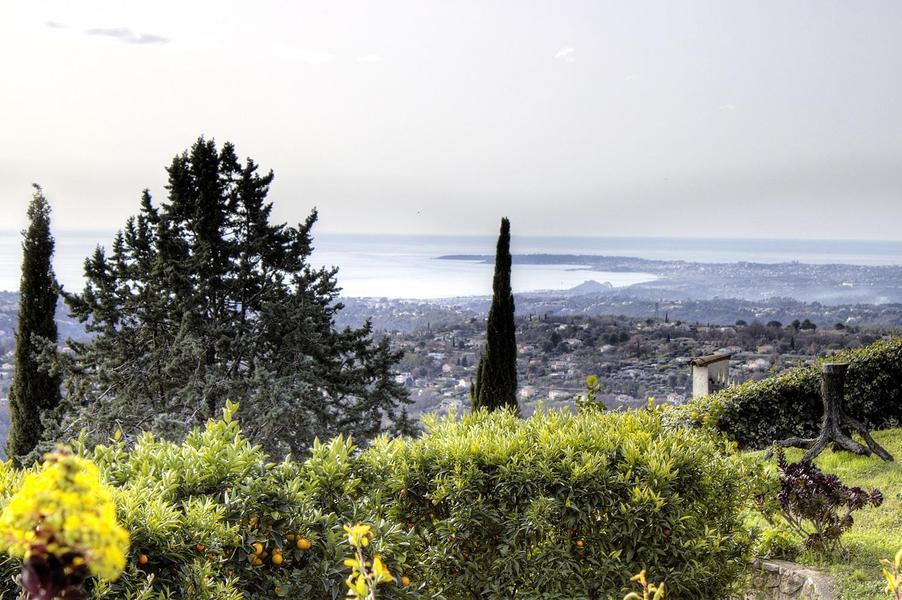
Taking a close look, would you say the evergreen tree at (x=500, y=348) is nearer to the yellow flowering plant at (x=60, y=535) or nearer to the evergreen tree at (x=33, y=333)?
the evergreen tree at (x=33, y=333)

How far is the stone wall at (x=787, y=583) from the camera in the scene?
13.9 ft

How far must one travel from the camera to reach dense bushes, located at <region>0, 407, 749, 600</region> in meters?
2.39

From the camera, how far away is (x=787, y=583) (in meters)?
4.49

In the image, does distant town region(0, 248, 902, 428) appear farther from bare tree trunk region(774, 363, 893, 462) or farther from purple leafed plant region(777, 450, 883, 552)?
purple leafed plant region(777, 450, 883, 552)

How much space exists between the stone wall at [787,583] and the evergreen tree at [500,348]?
7.88 meters

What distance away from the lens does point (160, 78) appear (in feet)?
47.6

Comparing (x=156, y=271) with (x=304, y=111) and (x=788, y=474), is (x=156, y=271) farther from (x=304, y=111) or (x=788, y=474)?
(x=788, y=474)

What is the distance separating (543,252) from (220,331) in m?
13.0

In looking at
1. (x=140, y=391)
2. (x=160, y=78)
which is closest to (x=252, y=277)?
(x=140, y=391)

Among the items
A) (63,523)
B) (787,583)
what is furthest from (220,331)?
(63,523)

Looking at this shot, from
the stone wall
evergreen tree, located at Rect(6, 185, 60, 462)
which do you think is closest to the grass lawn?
the stone wall

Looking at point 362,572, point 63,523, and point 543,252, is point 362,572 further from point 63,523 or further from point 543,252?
point 543,252

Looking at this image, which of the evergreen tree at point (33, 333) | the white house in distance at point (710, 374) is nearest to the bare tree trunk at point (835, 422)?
the white house in distance at point (710, 374)

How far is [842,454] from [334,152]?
40.1ft
